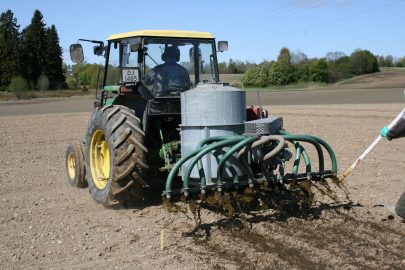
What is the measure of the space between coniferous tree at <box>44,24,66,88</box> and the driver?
71.9 metres

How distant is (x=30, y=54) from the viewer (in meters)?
75.4

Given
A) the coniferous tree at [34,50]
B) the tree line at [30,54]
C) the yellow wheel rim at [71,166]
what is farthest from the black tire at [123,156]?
the coniferous tree at [34,50]

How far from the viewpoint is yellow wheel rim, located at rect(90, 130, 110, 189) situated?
7.12 meters

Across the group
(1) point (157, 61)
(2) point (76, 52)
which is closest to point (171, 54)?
(1) point (157, 61)

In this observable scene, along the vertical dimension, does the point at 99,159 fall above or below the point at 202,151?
below

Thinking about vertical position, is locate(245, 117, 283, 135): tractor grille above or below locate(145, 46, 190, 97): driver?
below

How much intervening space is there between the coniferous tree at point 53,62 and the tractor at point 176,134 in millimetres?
70951

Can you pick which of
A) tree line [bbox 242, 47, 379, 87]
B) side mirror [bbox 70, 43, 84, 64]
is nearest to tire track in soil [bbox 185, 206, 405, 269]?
side mirror [bbox 70, 43, 84, 64]

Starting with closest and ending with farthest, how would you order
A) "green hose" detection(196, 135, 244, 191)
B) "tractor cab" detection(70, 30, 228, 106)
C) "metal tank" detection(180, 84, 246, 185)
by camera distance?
1. "green hose" detection(196, 135, 244, 191)
2. "metal tank" detection(180, 84, 246, 185)
3. "tractor cab" detection(70, 30, 228, 106)

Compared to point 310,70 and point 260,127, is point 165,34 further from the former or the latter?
point 310,70

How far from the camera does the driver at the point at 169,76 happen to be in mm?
6781

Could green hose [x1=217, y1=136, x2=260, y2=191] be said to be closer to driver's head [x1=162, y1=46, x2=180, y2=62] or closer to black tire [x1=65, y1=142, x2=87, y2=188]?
driver's head [x1=162, y1=46, x2=180, y2=62]

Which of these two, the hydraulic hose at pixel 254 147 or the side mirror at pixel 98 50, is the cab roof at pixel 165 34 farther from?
the hydraulic hose at pixel 254 147

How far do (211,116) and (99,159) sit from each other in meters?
2.16
